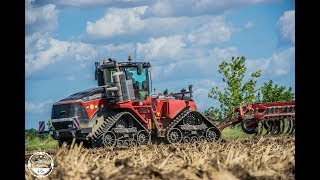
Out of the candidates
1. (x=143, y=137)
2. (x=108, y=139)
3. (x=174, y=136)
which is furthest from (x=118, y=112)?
(x=174, y=136)

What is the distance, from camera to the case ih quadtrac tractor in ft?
63.8

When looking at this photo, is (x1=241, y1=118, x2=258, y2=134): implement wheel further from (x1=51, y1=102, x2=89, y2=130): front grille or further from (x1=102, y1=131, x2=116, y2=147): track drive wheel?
(x1=51, y1=102, x2=89, y2=130): front grille

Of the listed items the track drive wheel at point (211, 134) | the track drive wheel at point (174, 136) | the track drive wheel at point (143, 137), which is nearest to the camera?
the track drive wheel at point (143, 137)

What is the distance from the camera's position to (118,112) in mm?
20562

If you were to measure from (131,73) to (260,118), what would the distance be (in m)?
6.82

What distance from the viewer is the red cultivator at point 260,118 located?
24.1m

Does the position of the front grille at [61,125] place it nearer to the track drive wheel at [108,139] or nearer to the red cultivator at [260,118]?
the track drive wheel at [108,139]

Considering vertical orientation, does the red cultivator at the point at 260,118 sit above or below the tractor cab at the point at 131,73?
below

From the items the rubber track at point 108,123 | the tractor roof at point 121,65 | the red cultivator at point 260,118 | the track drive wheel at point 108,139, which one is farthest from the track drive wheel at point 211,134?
the tractor roof at point 121,65

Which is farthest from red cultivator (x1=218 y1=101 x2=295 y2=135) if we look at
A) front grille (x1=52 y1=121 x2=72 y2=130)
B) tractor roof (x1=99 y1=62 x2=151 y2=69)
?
front grille (x1=52 y1=121 x2=72 y2=130)

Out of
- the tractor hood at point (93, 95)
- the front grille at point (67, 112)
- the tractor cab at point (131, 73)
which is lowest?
the front grille at point (67, 112)

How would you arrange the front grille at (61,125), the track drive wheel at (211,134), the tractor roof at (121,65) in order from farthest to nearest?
the track drive wheel at (211,134), the front grille at (61,125), the tractor roof at (121,65)
